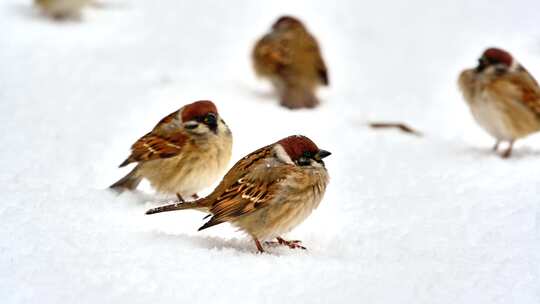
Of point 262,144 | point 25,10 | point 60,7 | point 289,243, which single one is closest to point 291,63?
point 262,144

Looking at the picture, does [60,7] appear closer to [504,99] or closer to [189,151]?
[189,151]

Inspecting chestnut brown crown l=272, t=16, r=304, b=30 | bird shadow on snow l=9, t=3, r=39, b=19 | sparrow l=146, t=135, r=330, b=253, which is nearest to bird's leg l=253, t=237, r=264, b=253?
sparrow l=146, t=135, r=330, b=253

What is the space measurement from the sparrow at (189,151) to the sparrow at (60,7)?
166 inches

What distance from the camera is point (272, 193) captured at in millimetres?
3922

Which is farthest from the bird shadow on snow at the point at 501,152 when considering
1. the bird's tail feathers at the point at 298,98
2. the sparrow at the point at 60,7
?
the sparrow at the point at 60,7

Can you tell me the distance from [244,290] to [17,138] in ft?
9.72

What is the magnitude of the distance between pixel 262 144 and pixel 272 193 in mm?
2150

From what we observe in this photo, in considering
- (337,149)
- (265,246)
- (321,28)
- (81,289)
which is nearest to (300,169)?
(265,246)

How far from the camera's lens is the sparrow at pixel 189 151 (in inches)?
187

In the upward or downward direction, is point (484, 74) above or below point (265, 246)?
above

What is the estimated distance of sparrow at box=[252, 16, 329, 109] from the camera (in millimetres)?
7344

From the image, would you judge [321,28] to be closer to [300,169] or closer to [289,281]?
[300,169]

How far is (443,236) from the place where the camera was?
4242mm

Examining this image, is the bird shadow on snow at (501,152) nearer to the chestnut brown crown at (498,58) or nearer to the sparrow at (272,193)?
the chestnut brown crown at (498,58)
